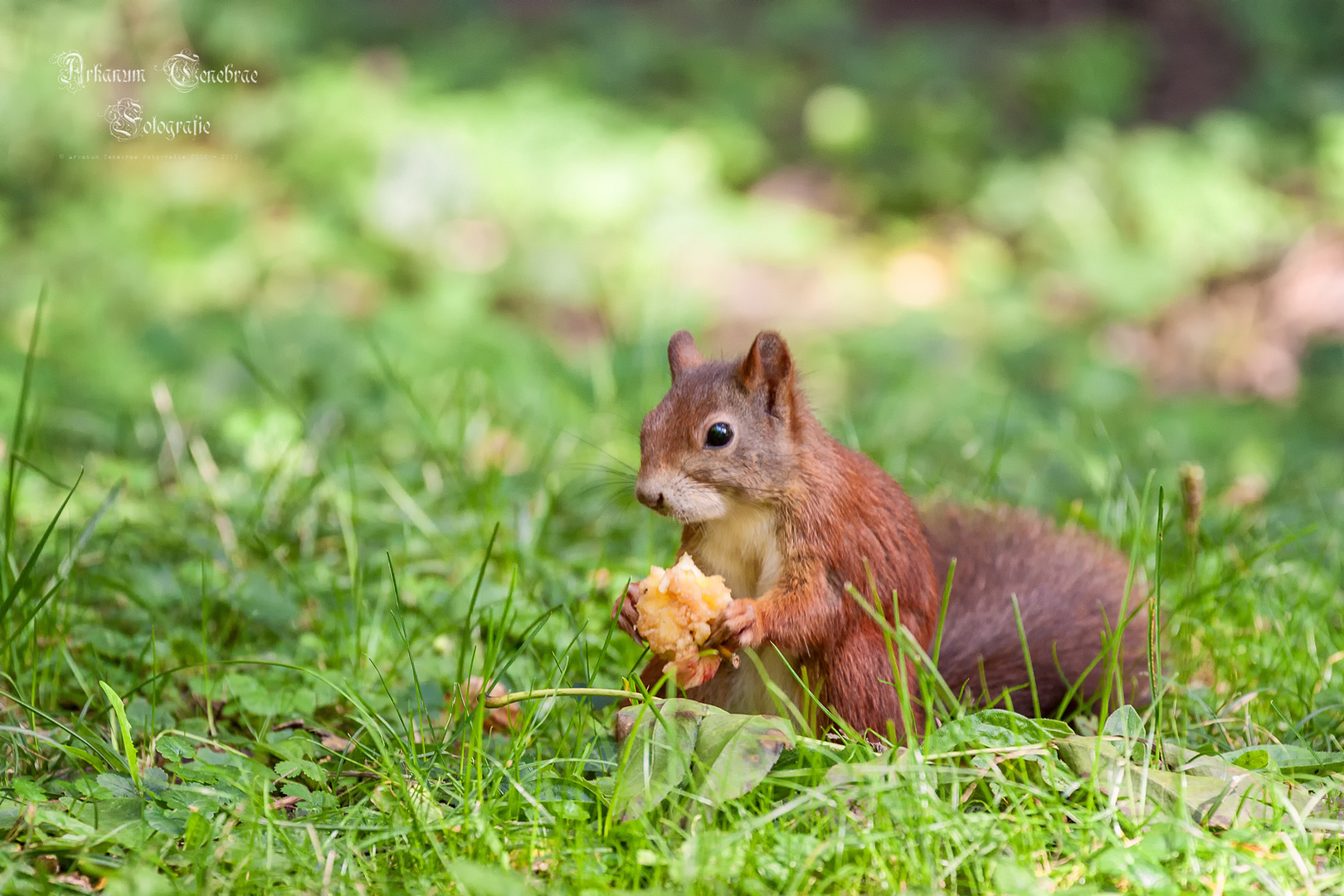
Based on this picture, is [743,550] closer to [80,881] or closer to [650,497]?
[650,497]

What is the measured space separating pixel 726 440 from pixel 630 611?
24cm

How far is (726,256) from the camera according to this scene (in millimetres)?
5902

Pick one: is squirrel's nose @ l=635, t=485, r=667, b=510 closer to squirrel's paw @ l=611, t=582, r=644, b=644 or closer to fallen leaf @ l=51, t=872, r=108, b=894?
squirrel's paw @ l=611, t=582, r=644, b=644

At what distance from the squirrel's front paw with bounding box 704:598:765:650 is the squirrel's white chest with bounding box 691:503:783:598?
9 cm

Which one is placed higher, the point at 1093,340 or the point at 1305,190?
the point at 1305,190

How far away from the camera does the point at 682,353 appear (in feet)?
5.60

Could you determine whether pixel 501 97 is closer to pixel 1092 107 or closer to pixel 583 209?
pixel 583 209

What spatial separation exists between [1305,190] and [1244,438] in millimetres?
2543

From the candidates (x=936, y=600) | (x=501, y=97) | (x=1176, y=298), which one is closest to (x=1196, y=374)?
(x=1176, y=298)

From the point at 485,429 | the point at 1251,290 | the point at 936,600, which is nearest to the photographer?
the point at 936,600

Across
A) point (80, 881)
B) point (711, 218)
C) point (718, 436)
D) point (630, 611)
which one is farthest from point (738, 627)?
point (711, 218)

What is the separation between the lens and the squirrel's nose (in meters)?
1.51

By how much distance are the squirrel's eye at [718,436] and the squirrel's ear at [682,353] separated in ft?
0.52

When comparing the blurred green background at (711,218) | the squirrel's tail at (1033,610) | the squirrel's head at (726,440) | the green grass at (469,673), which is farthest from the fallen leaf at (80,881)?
the blurred green background at (711,218)
